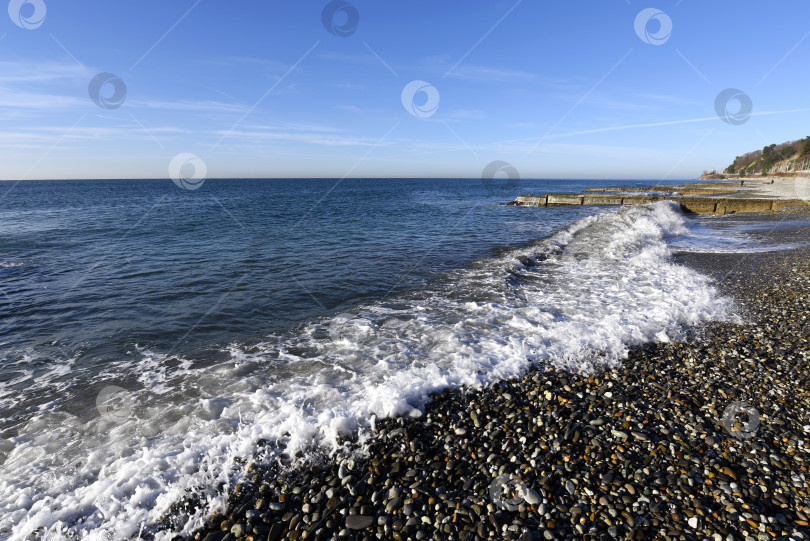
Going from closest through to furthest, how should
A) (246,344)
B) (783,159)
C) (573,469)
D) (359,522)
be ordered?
(359,522)
(573,469)
(246,344)
(783,159)

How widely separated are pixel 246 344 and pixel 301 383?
310cm

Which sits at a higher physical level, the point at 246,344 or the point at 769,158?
the point at 769,158

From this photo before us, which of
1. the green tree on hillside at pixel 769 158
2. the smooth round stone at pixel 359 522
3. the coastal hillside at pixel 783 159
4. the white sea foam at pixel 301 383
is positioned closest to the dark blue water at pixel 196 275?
the white sea foam at pixel 301 383

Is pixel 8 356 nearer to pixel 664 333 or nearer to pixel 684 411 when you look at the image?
pixel 684 411

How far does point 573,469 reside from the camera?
17.0 ft

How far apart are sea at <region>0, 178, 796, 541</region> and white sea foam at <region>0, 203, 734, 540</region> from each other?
37 mm

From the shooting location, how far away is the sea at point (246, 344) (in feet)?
18.0

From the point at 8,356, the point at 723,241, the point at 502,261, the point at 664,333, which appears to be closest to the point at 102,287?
the point at 8,356

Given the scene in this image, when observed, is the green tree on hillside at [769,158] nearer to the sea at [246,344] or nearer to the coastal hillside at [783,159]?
the coastal hillside at [783,159]

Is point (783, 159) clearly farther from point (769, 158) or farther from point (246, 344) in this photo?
point (246, 344)

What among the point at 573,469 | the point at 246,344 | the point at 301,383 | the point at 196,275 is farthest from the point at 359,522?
the point at 196,275

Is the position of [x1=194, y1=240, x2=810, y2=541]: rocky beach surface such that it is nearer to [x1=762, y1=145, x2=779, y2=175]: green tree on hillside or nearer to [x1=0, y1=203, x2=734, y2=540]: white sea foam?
[x1=0, y1=203, x2=734, y2=540]: white sea foam

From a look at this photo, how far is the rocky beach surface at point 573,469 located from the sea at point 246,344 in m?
0.64

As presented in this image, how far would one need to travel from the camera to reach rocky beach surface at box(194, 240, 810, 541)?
175 inches
